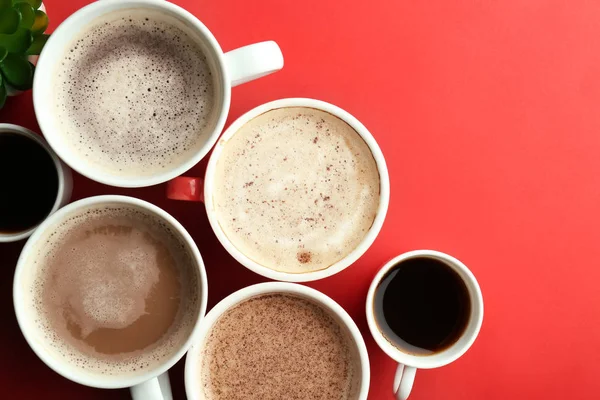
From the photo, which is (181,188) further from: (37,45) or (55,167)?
(37,45)

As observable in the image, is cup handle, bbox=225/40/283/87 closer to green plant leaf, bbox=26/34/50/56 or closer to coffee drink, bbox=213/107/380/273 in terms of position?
coffee drink, bbox=213/107/380/273

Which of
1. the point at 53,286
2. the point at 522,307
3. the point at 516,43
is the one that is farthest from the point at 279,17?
the point at 522,307

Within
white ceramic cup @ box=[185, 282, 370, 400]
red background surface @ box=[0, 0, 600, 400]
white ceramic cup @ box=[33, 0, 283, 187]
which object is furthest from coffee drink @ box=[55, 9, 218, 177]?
white ceramic cup @ box=[185, 282, 370, 400]

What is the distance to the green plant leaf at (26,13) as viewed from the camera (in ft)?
3.28

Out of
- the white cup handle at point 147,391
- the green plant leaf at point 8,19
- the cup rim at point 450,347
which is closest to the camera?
the green plant leaf at point 8,19

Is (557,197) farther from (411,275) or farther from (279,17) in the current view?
(279,17)

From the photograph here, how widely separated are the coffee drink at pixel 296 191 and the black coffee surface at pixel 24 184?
0.34m

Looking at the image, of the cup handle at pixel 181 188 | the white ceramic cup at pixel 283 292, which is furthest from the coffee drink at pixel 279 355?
the cup handle at pixel 181 188

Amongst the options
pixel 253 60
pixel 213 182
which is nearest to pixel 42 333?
pixel 213 182

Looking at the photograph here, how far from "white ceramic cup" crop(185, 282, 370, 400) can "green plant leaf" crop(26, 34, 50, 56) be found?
0.56 metres

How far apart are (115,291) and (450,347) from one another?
678 millimetres

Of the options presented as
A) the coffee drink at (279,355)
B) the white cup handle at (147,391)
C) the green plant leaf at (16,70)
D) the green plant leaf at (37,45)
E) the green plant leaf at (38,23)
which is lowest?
the white cup handle at (147,391)

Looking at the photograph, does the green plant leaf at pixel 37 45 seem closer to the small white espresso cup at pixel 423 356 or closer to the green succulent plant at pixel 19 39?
the green succulent plant at pixel 19 39

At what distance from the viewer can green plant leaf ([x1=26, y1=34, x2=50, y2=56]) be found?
3.44 feet
